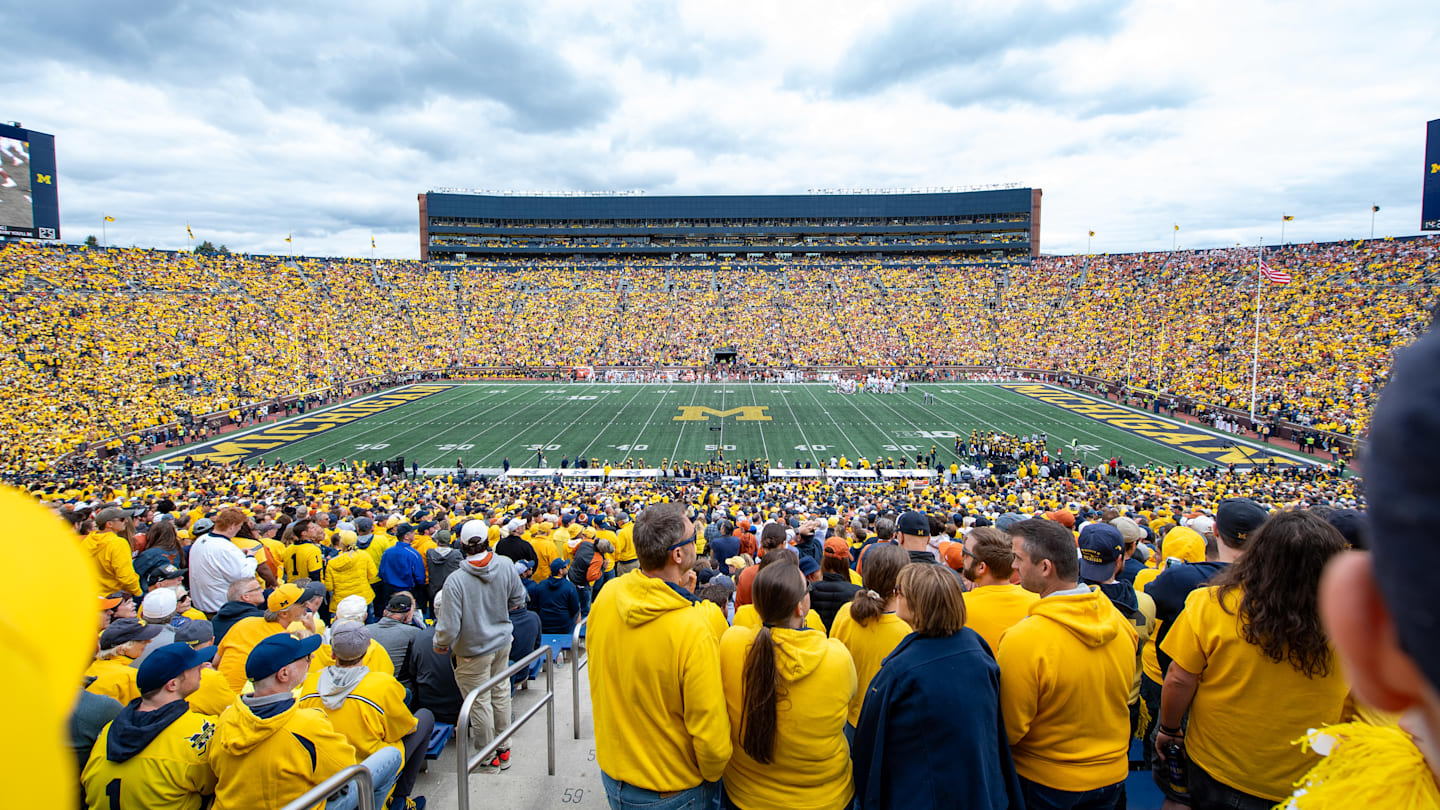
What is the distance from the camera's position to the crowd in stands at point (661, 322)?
39.1 metres

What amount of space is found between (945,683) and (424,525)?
10.3 m

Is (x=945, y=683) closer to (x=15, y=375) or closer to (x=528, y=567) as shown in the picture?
(x=528, y=567)

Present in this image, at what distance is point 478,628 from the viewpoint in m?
5.69

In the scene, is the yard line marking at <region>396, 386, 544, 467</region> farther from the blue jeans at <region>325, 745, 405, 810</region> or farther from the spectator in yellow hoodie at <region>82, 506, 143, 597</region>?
the blue jeans at <region>325, 745, 405, 810</region>

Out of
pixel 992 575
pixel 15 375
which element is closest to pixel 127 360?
pixel 15 375

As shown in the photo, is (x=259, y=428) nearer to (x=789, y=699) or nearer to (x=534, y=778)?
(x=534, y=778)

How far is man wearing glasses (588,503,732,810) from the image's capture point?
3266 millimetres

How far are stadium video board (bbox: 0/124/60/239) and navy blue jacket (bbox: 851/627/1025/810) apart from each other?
61175 mm

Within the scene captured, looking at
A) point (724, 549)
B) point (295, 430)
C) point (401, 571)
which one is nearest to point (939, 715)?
point (724, 549)

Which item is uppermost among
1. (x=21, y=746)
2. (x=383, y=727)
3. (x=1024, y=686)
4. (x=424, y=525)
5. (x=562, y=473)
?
(x=21, y=746)

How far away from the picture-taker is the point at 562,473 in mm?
27234

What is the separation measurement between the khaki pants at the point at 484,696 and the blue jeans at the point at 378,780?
1.14 metres

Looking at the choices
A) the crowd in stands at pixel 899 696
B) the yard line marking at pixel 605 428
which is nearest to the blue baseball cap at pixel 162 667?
the crowd in stands at pixel 899 696

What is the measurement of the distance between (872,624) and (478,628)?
338 centimetres
